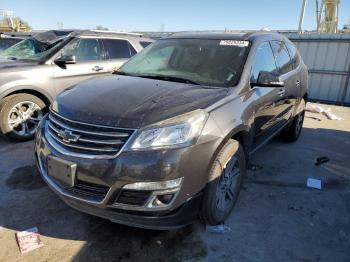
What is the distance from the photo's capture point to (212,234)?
9.41 ft

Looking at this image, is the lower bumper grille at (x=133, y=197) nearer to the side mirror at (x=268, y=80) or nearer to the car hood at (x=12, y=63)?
the side mirror at (x=268, y=80)

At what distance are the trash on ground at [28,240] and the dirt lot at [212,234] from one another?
5 cm

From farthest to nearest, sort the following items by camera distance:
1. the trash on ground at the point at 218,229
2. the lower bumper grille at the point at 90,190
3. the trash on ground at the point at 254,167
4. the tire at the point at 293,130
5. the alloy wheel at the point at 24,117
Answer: the tire at the point at 293,130
the alloy wheel at the point at 24,117
the trash on ground at the point at 254,167
the trash on ground at the point at 218,229
the lower bumper grille at the point at 90,190

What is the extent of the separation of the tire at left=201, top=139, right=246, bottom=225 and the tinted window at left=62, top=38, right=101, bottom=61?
→ 3.68 metres

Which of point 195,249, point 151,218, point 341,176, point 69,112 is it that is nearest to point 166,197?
point 151,218

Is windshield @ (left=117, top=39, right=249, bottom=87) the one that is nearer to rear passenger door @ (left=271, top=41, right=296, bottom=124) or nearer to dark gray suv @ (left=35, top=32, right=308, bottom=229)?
dark gray suv @ (left=35, top=32, right=308, bottom=229)

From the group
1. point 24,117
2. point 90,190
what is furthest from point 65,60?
point 90,190

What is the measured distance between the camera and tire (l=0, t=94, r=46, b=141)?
4715 mm

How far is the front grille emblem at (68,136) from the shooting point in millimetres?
2430

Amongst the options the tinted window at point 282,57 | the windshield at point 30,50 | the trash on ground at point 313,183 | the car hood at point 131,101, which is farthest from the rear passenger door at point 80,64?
the trash on ground at point 313,183

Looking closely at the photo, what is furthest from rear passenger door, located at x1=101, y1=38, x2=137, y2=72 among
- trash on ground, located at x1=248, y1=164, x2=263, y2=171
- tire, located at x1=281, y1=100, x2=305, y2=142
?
tire, located at x1=281, y1=100, x2=305, y2=142

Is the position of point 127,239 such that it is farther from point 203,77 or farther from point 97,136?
point 203,77

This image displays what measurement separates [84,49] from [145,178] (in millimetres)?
4047

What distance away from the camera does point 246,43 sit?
3.48 m
